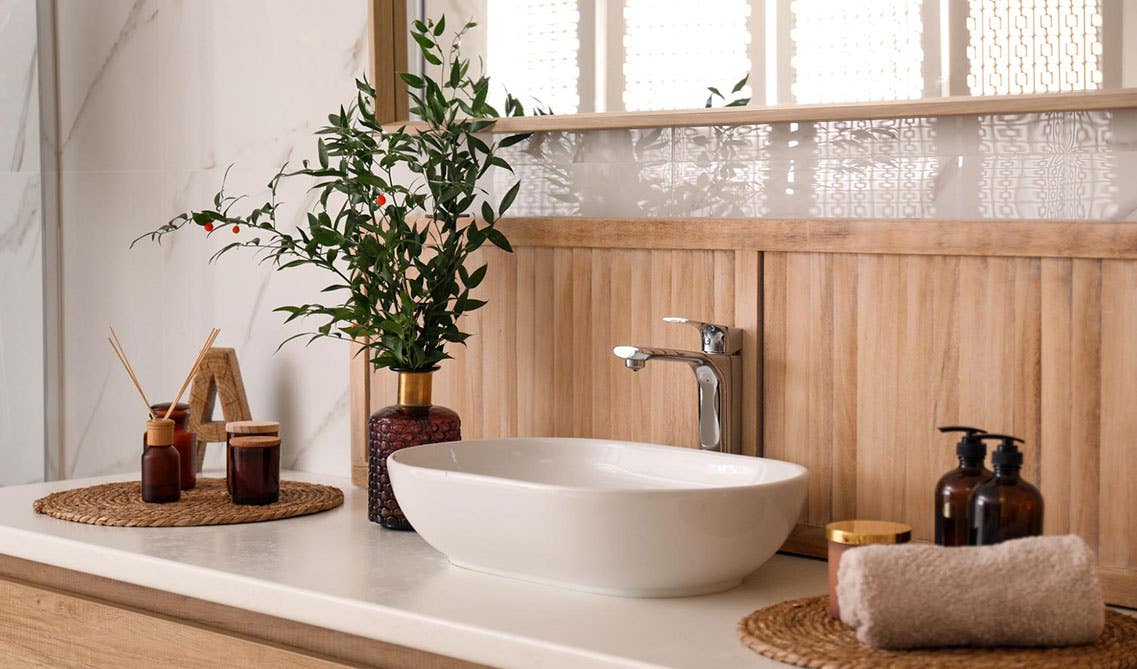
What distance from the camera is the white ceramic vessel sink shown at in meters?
1.21

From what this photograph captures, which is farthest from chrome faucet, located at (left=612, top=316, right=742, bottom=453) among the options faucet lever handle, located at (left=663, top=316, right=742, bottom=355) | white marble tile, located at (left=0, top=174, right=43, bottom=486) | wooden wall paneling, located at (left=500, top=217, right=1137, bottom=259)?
white marble tile, located at (left=0, top=174, right=43, bottom=486)

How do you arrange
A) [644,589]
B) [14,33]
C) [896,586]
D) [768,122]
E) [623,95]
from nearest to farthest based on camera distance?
1. [896,586]
2. [644,589]
3. [768,122]
4. [623,95]
5. [14,33]

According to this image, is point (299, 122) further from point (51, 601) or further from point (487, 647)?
point (487, 647)

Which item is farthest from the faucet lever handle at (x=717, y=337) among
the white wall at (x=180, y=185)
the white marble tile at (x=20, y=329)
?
the white marble tile at (x=20, y=329)

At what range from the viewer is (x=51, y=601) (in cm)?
150

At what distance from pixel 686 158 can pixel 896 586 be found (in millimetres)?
696

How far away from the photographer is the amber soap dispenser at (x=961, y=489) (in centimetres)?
119

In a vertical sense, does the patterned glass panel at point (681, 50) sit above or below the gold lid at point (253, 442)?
above

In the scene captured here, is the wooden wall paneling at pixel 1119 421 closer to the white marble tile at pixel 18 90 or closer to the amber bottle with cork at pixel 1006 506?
the amber bottle with cork at pixel 1006 506

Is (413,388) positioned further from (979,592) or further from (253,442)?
(979,592)

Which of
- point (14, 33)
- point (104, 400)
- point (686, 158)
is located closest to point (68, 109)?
point (14, 33)

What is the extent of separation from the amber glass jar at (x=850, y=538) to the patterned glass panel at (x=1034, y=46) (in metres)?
0.48

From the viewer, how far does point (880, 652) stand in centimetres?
106

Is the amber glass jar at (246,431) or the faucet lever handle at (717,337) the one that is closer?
the faucet lever handle at (717,337)
